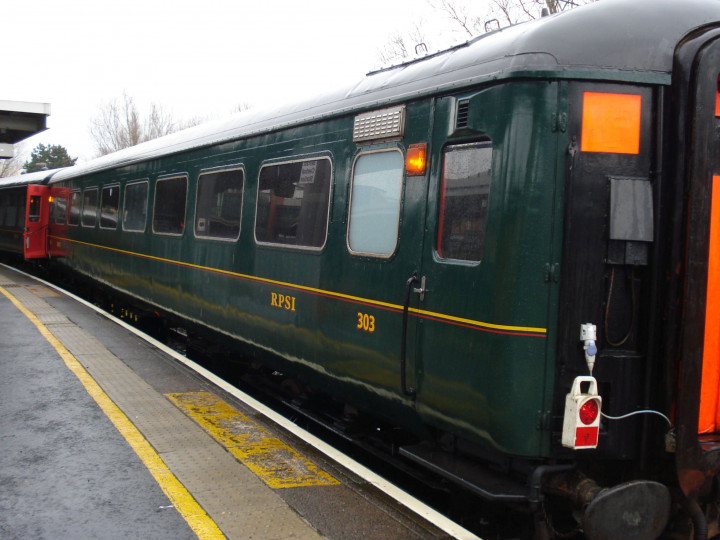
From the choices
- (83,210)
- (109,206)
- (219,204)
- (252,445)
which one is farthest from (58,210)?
(252,445)

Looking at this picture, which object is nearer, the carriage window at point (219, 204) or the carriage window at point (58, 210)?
the carriage window at point (219, 204)

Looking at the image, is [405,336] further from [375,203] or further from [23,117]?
[23,117]

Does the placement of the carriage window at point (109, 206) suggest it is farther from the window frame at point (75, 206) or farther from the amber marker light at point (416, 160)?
the amber marker light at point (416, 160)

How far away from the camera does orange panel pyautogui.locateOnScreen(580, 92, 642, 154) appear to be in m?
3.95

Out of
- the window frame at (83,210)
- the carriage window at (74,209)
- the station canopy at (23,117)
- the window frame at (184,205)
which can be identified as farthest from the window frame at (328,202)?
the station canopy at (23,117)

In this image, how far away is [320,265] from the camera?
5.88m

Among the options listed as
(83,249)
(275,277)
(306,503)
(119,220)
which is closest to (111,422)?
(275,277)

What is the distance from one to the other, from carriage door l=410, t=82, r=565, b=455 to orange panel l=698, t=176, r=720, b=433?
85 cm

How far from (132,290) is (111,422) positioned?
5947 millimetres

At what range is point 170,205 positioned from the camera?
9750 millimetres

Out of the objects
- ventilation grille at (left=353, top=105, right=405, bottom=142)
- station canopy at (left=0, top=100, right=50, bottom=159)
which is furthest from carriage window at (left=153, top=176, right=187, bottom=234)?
station canopy at (left=0, top=100, right=50, bottom=159)

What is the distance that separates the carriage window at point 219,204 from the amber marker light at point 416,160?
307cm

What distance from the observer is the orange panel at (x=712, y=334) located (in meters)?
3.97

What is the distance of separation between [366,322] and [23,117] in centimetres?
1521
